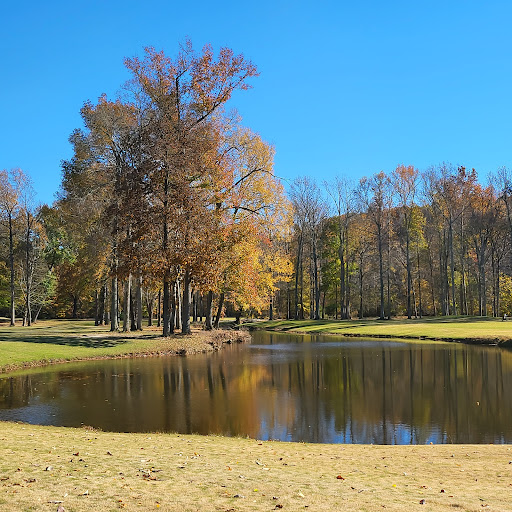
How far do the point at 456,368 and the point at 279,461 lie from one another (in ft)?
56.9

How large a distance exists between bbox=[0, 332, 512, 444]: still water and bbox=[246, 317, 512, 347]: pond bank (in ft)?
27.8

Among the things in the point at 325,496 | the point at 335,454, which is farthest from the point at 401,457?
the point at 325,496

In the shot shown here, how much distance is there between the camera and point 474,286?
6581cm

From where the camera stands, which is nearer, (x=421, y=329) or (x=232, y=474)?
(x=232, y=474)

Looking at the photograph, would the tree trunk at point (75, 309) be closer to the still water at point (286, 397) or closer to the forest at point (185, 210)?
the forest at point (185, 210)

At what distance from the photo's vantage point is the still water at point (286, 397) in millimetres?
13102

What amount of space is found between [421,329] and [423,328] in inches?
25.0

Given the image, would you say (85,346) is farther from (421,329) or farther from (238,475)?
(421,329)

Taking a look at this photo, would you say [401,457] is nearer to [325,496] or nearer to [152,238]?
[325,496]

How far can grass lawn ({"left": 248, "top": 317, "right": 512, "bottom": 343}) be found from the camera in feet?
120

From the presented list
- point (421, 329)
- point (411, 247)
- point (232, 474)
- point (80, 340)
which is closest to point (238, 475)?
point (232, 474)

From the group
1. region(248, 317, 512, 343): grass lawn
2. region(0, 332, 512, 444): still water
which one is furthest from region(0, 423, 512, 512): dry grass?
region(248, 317, 512, 343): grass lawn

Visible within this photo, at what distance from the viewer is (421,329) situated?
43.3 meters

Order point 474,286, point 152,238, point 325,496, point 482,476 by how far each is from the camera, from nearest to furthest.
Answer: point 325,496 → point 482,476 → point 152,238 → point 474,286
